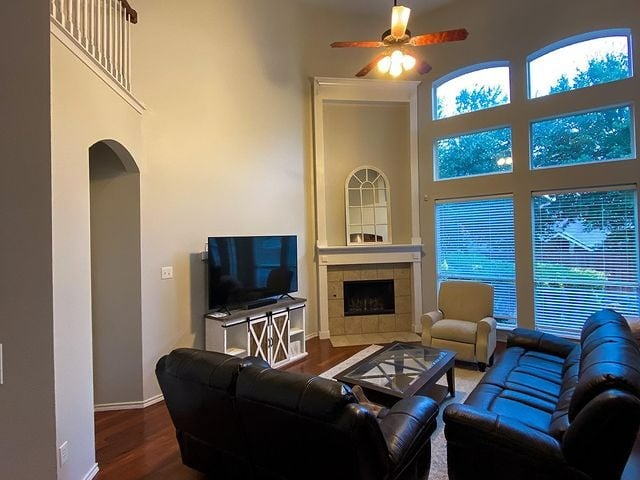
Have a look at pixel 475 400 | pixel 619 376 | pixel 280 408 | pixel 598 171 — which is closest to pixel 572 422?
pixel 619 376

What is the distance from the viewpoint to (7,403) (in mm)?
1119

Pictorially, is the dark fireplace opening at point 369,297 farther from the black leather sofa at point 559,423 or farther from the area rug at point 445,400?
the black leather sofa at point 559,423

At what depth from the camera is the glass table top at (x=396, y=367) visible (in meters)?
2.85

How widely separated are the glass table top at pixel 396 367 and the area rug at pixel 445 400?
1.38ft

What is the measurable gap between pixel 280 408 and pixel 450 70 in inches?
Answer: 224

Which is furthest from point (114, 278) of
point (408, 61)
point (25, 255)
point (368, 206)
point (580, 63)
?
point (580, 63)

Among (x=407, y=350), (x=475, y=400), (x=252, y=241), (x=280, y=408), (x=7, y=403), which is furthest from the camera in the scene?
(x=252, y=241)

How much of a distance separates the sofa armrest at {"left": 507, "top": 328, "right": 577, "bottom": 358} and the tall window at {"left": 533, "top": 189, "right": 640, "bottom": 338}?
5.38ft

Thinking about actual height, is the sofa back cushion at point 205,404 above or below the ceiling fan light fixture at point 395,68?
below

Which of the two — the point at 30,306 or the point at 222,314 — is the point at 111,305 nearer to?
the point at 222,314

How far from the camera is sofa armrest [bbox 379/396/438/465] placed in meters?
1.73

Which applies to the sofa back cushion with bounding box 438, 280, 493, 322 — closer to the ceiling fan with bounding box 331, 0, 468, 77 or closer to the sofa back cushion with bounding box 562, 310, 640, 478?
the sofa back cushion with bounding box 562, 310, 640, 478

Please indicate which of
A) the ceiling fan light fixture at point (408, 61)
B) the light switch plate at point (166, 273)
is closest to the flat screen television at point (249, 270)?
the light switch plate at point (166, 273)

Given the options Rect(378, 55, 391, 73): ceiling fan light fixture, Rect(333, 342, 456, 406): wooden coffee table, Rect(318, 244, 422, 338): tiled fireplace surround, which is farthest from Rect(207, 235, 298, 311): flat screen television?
Rect(378, 55, 391, 73): ceiling fan light fixture
